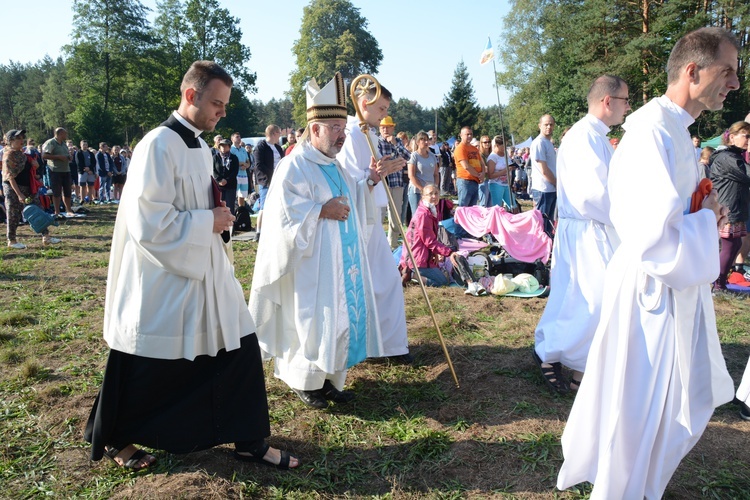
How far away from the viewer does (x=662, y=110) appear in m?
2.40

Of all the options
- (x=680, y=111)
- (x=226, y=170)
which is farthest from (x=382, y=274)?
(x=226, y=170)

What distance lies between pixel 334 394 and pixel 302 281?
2.86ft

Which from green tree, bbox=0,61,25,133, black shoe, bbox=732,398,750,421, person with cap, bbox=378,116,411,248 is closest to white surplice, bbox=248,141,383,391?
black shoe, bbox=732,398,750,421

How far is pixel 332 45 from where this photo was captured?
169 ft

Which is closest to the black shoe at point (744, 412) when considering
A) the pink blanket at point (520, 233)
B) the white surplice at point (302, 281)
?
the white surplice at point (302, 281)

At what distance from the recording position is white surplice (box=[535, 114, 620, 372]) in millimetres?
3854

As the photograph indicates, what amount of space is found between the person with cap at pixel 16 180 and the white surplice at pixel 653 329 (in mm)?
9224

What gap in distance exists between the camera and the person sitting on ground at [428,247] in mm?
7074

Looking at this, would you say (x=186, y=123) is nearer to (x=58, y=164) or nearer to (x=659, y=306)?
(x=659, y=306)

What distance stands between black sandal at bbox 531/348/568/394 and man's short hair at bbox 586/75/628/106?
1997 millimetres

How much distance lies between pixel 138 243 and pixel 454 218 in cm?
689

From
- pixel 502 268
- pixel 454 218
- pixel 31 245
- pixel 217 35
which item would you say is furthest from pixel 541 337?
pixel 217 35

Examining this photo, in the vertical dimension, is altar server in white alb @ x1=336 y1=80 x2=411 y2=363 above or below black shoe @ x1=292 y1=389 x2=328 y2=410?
above

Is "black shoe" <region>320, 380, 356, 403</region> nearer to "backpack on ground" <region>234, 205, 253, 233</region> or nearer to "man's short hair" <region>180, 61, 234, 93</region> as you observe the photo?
"man's short hair" <region>180, 61, 234, 93</region>
